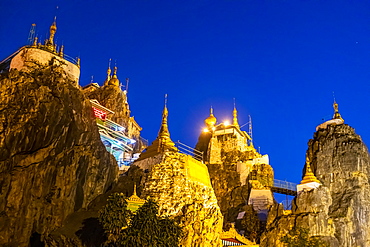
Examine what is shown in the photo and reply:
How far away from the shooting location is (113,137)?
50750 mm

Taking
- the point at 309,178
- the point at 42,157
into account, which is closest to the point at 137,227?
the point at 42,157

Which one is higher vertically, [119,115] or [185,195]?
[119,115]

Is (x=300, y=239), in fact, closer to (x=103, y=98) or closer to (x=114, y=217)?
(x=114, y=217)

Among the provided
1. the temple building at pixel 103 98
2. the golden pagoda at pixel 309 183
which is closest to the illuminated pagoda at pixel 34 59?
the temple building at pixel 103 98

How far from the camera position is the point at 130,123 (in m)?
59.2

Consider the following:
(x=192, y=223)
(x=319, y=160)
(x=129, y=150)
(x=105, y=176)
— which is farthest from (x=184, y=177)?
(x=129, y=150)

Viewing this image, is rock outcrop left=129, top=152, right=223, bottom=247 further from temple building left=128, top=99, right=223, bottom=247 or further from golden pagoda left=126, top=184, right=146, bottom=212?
golden pagoda left=126, top=184, right=146, bottom=212

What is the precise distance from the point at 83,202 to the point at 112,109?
870 inches

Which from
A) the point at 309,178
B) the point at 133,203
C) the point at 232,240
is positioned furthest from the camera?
the point at 309,178

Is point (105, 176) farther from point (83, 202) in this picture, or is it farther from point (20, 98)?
point (20, 98)

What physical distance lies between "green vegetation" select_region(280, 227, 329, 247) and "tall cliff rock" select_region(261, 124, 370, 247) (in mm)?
530

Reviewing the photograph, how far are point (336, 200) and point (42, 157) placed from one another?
84.5 ft

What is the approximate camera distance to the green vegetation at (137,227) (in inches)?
984

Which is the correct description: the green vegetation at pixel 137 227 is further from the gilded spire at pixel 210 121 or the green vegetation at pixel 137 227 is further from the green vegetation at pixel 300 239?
the gilded spire at pixel 210 121
